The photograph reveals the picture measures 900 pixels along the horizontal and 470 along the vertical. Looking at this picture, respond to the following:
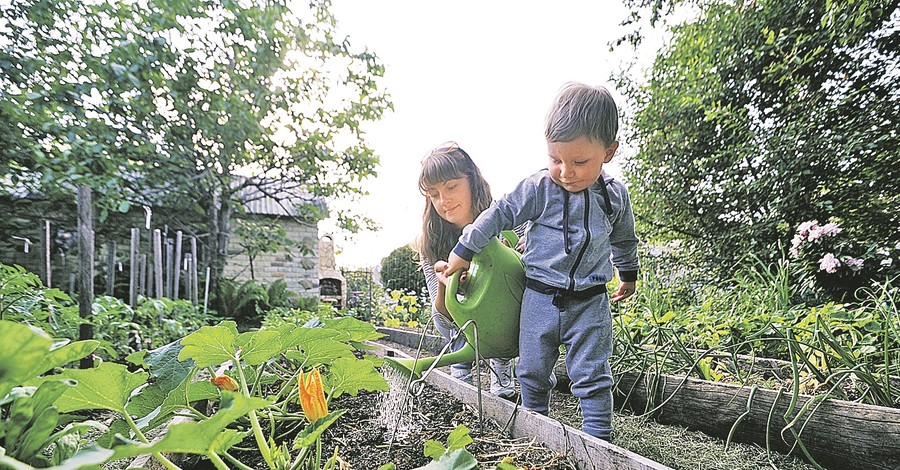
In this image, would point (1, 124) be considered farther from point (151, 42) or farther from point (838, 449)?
point (838, 449)

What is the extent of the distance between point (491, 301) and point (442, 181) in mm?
570

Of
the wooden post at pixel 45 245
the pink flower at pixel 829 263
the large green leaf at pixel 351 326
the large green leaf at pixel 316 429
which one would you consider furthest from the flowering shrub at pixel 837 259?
the wooden post at pixel 45 245

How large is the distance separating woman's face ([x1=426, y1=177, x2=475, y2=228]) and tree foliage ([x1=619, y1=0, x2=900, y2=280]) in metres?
3.02

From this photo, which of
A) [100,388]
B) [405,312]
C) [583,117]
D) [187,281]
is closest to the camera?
[100,388]

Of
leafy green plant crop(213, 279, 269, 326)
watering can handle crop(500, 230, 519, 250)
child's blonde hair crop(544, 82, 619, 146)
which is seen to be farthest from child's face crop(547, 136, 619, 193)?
leafy green plant crop(213, 279, 269, 326)

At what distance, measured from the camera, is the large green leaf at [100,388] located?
0.55 metres

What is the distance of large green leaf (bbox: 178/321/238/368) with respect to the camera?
0.68 m

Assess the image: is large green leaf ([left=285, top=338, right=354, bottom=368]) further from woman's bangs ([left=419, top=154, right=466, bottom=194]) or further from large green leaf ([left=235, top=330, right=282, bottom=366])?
woman's bangs ([left=419, top=154, right=466, bottom=194])

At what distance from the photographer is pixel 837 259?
10.6ft

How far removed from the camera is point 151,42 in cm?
422

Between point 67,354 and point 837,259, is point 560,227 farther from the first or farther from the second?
point 837,259

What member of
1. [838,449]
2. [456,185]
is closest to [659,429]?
[838,449]

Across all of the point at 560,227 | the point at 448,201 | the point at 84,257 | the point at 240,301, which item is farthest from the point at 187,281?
the point at 560,227

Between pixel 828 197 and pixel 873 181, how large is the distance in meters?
0.29
